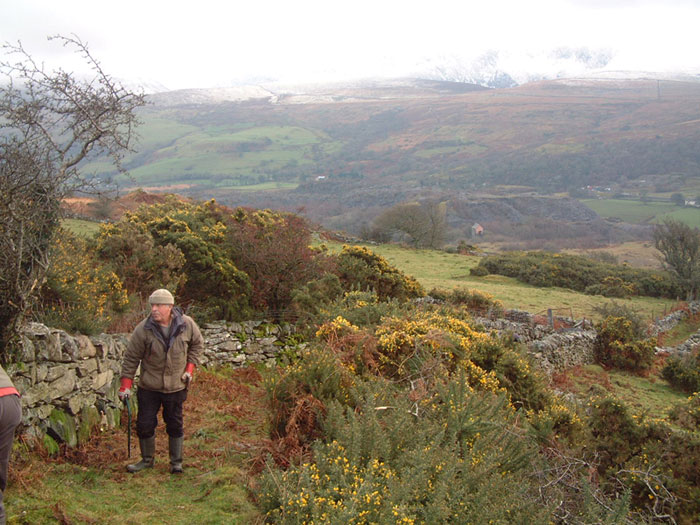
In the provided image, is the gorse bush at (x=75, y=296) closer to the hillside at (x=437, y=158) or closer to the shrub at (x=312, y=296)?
the shrub at (x=312, y=296)

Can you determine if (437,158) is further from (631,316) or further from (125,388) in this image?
(125,388)

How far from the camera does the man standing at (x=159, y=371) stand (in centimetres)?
558

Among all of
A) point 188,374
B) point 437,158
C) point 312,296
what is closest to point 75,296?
point 188,374

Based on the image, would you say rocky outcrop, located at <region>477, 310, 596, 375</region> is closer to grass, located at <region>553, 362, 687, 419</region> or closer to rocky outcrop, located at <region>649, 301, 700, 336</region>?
grass, located at <region>553, 362, 687, 419</region>

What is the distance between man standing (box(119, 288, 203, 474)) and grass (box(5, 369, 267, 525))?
32cm

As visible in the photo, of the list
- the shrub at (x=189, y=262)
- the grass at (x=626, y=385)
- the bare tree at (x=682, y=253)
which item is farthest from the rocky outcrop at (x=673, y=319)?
the shrub at (x=189, y=262)

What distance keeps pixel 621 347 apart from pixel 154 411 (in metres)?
14.1

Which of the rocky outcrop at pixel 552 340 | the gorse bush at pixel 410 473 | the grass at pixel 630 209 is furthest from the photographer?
the grass at pixel 630 209

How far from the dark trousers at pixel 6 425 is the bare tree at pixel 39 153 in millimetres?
2101

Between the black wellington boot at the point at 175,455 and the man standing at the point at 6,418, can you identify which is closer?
the man standing at the point at 6,418

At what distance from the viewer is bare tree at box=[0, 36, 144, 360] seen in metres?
5.80

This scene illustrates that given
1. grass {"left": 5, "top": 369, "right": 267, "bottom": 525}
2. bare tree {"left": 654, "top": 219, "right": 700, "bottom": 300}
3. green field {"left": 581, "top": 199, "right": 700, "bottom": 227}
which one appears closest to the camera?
grass {"left": 5, "top": 369, "right": 267, "bottom": 525}

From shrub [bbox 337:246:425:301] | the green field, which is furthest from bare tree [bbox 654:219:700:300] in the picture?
the green field

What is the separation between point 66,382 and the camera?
19.8 feet
